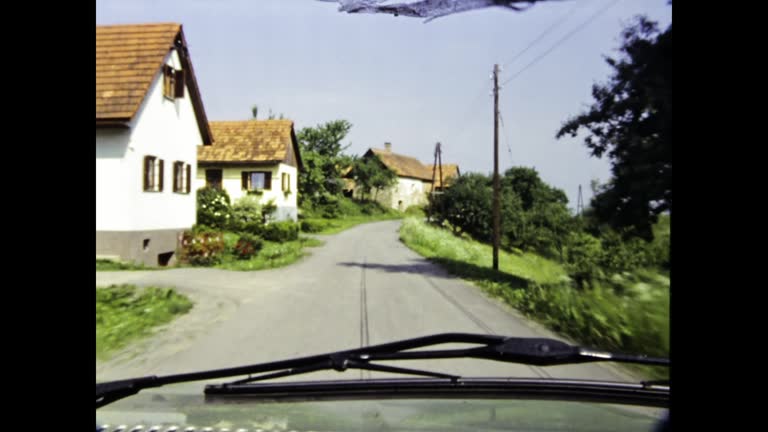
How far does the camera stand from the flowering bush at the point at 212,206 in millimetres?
14115

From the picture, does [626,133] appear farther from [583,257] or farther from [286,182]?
[286,182]

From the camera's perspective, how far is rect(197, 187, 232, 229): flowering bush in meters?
14.1

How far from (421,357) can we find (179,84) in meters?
11.8

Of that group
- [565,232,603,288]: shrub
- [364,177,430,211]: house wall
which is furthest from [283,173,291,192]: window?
[565,232,603,288]: shrub

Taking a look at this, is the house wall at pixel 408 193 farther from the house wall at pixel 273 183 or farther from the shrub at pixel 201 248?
the shrub at pixel 201 248

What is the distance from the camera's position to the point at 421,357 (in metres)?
1.97

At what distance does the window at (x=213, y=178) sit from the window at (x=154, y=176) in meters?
2.76

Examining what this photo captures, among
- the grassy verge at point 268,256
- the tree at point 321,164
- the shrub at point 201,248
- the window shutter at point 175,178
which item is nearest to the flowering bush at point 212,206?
the window shutter at point 175,178

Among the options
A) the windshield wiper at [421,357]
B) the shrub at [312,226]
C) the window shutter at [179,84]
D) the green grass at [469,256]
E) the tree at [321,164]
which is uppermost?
the window shutter at [179,84]

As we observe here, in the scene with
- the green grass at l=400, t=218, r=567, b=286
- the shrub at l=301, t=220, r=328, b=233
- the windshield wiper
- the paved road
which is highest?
the shrub at l=301, t=220, r=328, b=233

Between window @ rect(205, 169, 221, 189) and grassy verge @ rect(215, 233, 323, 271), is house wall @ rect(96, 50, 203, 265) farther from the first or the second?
window @ rect(205, 169, 221, 189)
